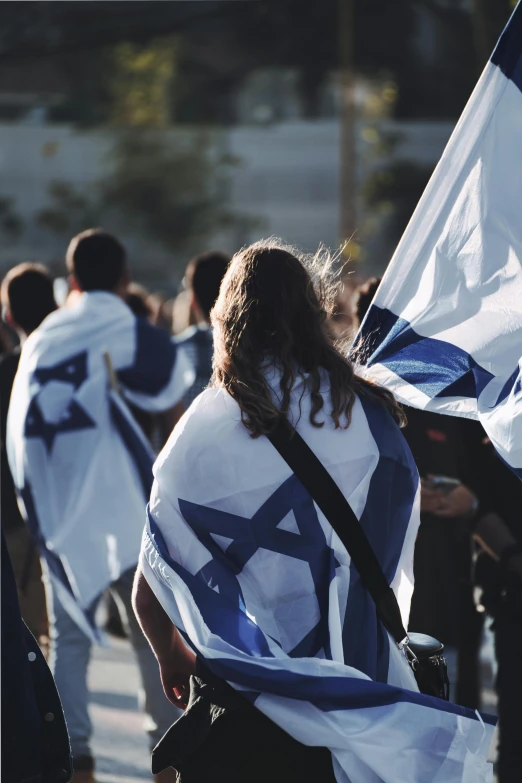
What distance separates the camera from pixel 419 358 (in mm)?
3041

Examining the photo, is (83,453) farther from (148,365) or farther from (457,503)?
(457,503)

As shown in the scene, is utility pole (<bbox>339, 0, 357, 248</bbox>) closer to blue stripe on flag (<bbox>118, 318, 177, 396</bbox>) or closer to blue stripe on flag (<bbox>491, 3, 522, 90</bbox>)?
blue stripe on flag (<bbox>118, 318, 177, 396</bbox>)

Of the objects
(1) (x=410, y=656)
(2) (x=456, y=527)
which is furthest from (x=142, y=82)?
(1) (x=410, y=656)

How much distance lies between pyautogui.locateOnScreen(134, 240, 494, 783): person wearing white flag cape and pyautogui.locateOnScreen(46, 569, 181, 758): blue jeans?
2.23m

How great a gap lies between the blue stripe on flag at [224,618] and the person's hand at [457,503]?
69.3 inches

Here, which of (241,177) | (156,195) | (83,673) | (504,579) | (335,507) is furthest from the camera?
(241,177)

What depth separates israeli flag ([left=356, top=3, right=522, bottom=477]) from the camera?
2959 millimetres

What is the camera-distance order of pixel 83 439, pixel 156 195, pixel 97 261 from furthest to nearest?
pixel 156 195 < pixel 97 261 < pixel 83 439

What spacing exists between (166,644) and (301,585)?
383 mm

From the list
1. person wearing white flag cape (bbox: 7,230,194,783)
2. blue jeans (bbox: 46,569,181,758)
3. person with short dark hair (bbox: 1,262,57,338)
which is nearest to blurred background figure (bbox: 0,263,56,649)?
person with short dark hair (bbox: 1,262,57,338)

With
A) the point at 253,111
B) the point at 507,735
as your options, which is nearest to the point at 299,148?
the point at 253,111

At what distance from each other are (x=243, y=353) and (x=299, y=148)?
130 feet

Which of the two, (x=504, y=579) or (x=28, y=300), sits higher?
(x=28, y=300)

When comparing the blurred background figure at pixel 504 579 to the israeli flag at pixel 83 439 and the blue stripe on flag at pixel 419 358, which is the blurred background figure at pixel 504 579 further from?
the israeli flag at pixel 83 439
